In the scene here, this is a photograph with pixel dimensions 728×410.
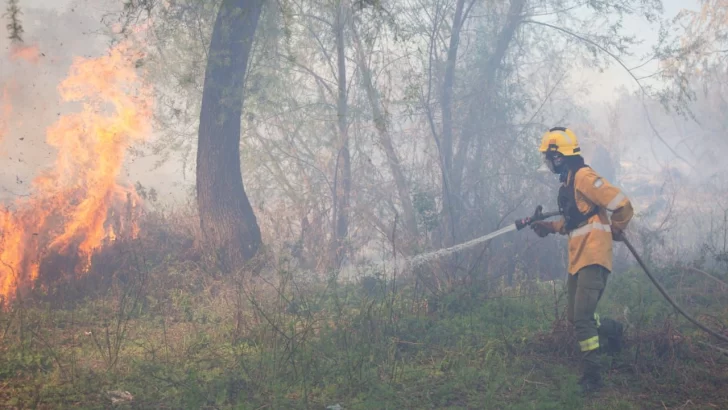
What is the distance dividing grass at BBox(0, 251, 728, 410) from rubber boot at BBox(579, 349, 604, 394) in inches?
4.2

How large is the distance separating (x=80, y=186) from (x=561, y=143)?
319 inches

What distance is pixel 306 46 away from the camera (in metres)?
12.9

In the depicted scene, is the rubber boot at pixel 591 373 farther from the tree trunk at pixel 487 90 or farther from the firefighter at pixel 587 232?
the tree trunk at pixel 487 90

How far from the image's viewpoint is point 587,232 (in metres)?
5.20

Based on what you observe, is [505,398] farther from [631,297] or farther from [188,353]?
[631,297]

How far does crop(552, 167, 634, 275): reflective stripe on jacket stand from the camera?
5.03 metres

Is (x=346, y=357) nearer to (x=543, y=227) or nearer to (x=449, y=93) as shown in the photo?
(x=543, y=227)

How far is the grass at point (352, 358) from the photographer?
15.5ft

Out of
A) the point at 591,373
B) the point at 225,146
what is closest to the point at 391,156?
the point at 225,146

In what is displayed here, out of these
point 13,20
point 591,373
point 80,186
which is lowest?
point 591,373

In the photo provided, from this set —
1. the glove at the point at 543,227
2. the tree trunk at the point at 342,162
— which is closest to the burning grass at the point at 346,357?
the glove at the point at 543,227

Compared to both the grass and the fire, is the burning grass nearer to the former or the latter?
the grass

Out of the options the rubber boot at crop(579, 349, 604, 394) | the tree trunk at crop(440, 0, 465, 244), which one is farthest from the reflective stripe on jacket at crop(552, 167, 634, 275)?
the tree trunk at crop(440, 0, 465, 244)

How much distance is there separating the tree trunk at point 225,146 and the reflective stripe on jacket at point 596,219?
5.67 m
